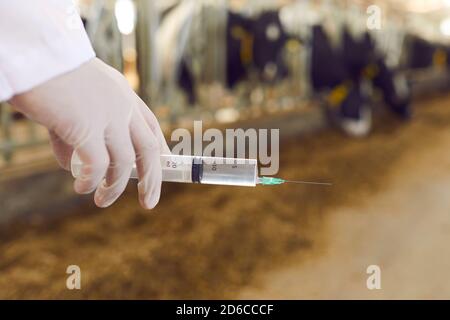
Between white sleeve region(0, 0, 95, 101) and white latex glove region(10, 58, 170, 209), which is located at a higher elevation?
white sleeve region(0, 0, 95, 101)

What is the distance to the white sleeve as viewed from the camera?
28 cm

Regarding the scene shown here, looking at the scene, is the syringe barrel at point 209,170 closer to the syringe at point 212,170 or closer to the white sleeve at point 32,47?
the syringe at point 212,170

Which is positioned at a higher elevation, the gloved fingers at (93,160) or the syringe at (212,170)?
the syringe at (212,170)

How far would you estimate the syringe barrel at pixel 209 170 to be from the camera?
381mm

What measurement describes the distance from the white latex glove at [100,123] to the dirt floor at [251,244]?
57 centimetres

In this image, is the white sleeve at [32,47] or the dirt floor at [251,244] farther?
the dirt floor at [251,244]

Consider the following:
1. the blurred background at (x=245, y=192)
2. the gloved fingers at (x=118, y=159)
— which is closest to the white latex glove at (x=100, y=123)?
the gloved fingers at (x=118, y=159)

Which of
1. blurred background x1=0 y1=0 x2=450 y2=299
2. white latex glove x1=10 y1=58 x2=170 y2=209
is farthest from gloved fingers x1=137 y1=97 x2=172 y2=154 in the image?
blurred background x1=0 y1=0 x2=450 y2=299

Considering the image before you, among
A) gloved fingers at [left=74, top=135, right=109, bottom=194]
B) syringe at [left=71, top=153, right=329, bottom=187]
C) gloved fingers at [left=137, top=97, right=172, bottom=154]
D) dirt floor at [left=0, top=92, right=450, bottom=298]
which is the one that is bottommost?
gloved fingers at [left=74, top=135, right=109, bottom=194]

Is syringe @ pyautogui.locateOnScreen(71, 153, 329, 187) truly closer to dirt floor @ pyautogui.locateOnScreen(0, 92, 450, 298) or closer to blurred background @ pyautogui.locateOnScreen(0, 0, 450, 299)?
blurred background @ pyautogui.locateOnScreen(0, 0, 450, 299)

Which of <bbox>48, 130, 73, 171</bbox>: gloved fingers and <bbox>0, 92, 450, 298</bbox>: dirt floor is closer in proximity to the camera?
<bbox>48, 130, 73, 171</bbox>: gloved fingers

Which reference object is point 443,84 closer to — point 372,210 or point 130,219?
point 372,210

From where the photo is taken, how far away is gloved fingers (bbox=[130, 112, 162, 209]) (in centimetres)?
33

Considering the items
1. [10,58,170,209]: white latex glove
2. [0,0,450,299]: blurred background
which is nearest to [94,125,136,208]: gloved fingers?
[10,58,170,209]: white latex glove
